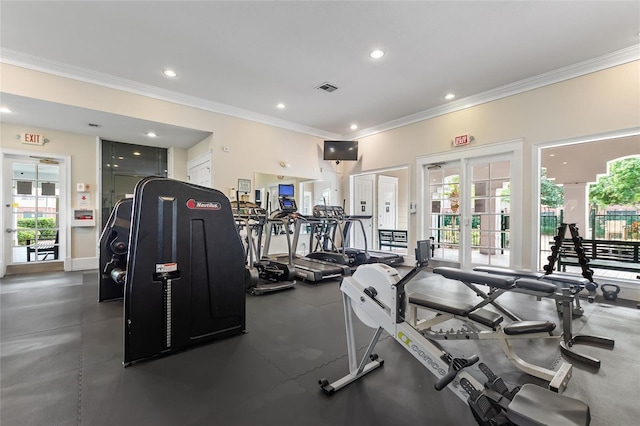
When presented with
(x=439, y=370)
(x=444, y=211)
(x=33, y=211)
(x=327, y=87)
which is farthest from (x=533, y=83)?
(x=33, y=211)

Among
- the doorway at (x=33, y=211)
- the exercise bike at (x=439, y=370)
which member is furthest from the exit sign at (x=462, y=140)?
the doorway at (x=33, y=211)

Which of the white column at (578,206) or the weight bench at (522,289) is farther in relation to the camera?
→ the white column at (578,206)

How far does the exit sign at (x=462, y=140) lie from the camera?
5.80 metres

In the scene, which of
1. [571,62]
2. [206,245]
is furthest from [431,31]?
[206,245]

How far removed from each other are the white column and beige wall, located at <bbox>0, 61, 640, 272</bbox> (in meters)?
2.51

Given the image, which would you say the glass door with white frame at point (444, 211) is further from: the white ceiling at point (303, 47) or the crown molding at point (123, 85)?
the crown molding at point (123, 85)

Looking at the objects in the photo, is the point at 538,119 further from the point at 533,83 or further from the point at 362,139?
the point at 362,139

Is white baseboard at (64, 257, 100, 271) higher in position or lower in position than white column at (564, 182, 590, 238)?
lower

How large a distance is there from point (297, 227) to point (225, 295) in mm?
2529

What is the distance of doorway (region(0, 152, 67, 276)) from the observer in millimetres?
5684

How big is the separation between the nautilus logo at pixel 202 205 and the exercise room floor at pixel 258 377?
4.27 ft

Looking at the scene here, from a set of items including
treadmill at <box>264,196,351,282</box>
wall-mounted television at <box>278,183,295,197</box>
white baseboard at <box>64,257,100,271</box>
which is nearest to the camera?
treadmill at <box>264,196,351,282</box>

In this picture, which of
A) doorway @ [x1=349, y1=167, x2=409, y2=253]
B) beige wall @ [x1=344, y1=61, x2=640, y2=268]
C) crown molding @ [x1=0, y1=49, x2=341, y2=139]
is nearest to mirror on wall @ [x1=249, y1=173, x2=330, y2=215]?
doorway @ [x1=349, y1=167, x2=409, y2=253]

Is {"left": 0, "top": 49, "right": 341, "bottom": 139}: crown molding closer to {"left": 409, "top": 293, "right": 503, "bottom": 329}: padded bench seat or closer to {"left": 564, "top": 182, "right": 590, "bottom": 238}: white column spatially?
{"left": 409, "top": 293, "right": 503, "bottom": 329}: padded bench seat
